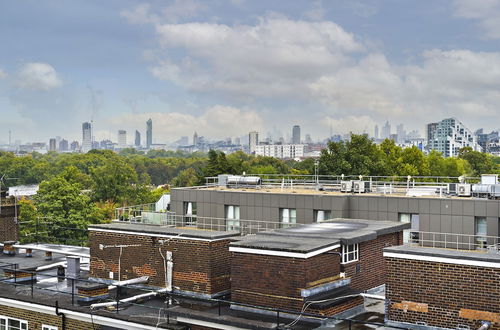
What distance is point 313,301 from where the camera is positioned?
59.7ft

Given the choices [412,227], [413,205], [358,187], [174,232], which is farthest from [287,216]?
[174,232]

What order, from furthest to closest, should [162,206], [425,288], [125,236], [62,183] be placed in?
[62,183], [162,206], [125,236], [425,288]

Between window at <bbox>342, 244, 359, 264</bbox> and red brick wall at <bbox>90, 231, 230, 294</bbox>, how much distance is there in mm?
4551

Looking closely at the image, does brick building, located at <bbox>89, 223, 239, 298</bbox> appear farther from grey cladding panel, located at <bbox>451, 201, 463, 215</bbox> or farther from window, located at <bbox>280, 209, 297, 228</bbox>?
grey cladding panel, located at <bbox>451, 201, 463, 215</bbox>

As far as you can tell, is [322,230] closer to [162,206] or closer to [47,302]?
[47,302]

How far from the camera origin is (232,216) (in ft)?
127

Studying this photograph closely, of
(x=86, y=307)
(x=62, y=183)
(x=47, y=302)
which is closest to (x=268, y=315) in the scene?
(x=86, y=307)

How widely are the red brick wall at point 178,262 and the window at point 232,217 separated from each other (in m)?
13.7

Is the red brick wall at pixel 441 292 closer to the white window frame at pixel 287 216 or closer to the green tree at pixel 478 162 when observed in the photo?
the white window frame at pixel 287 216

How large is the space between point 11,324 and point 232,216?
18423mm

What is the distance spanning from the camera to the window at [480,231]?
104 feet

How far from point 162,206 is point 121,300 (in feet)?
113

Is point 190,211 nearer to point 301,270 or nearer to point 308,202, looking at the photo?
point 308,202

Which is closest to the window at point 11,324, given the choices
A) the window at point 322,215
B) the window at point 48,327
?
the window at point 48,327
